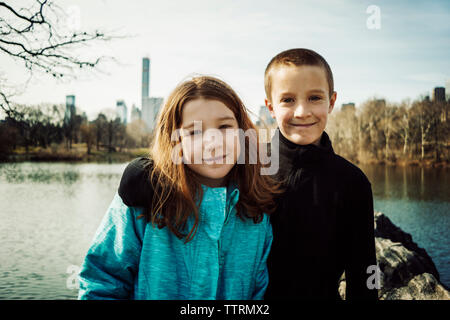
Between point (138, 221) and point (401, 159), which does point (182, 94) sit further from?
point (401, 159)

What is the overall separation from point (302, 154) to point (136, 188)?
3.34 feet

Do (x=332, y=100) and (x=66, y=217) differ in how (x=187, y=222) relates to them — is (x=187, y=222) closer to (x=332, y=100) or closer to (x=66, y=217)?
(x=332, y=100)

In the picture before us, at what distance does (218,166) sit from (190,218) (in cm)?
30

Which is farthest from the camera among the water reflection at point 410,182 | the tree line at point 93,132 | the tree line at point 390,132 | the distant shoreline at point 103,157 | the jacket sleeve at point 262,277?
the tree line at point 390,132

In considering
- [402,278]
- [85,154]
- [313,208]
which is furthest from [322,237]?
[85,154]

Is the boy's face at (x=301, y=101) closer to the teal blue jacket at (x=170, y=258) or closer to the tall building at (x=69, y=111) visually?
the teal blue jacket at (x=170, y=258)

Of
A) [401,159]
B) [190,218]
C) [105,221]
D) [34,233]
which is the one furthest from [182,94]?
[401,159]

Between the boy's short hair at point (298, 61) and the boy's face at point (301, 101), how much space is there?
38 millimetres

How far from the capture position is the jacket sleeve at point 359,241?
6.02 feet

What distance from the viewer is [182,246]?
160cm

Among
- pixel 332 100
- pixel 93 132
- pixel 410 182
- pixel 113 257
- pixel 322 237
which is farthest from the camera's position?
pixel 93 132

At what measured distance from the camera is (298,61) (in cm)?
192

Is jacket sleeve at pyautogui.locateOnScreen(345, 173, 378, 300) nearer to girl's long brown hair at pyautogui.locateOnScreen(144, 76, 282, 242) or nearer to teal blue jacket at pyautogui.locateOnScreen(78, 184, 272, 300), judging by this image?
girl's long brown hair at pyautogui.locateOnScreen(144, 76, 282, 242)

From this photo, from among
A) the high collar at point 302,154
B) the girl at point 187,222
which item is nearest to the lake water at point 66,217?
the girl at point 187,222
